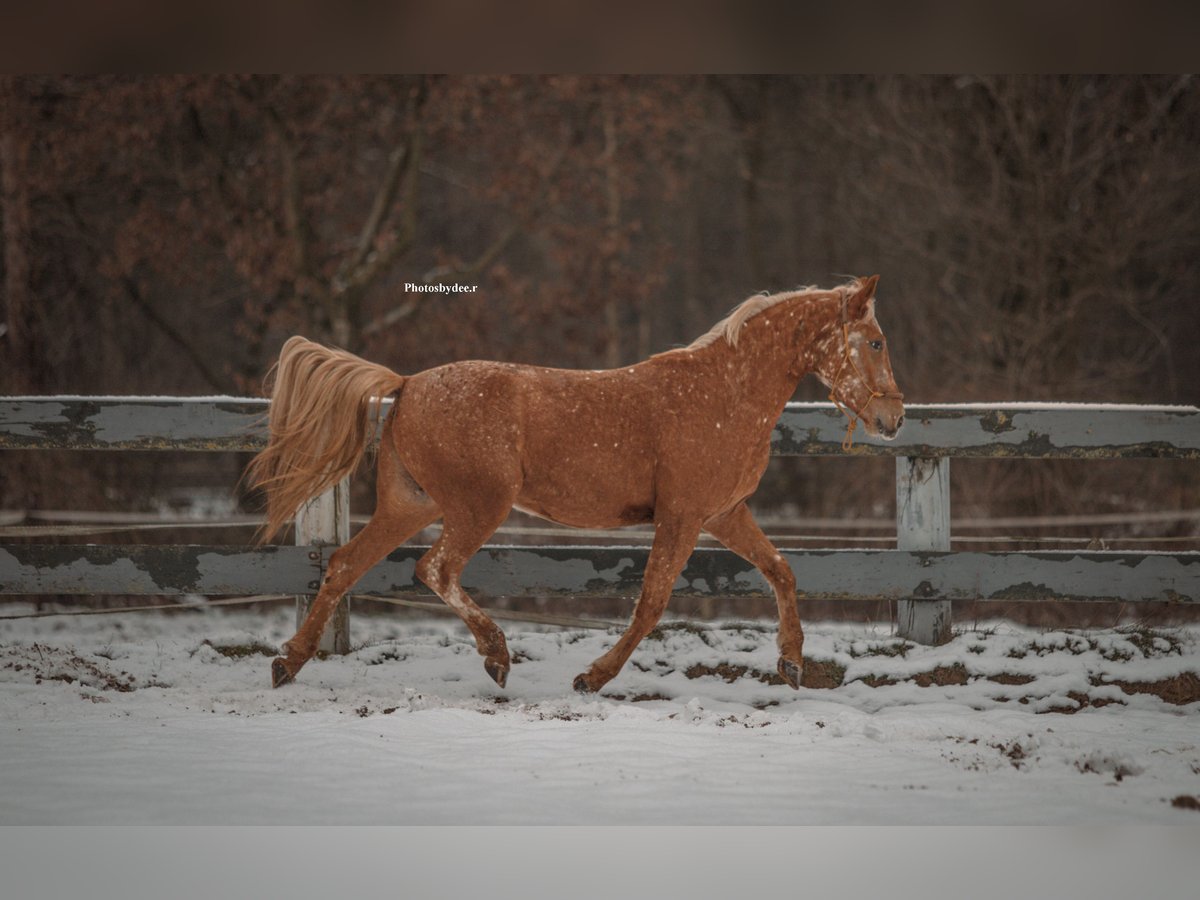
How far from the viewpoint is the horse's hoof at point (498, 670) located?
12.4ft

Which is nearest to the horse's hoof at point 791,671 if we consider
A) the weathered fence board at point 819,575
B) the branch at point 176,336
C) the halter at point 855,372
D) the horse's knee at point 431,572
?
the weathered fence board at point 819,575

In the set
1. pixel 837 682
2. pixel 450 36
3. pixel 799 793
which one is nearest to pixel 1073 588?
pixel 837 682

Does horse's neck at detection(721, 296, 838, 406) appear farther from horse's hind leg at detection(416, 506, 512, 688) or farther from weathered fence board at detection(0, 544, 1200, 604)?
horse's hind leg at detection(416, 506, 512, 688)

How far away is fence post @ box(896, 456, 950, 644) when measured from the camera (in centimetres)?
450

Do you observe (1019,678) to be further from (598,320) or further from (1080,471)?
(598,320)

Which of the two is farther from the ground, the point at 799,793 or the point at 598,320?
the point at 598,320

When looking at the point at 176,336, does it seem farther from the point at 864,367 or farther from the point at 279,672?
the point at 864,367

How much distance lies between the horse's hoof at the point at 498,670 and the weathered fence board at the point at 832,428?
1414 mm

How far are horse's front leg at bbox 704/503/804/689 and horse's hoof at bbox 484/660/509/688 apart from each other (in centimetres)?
89

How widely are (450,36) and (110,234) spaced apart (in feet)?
13.3

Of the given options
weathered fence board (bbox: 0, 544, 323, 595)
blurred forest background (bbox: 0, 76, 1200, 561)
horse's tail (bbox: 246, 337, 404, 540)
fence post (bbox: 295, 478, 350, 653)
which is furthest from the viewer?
blurred forest background (bbox: 0, 76, 1200, 561)

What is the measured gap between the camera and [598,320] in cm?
747

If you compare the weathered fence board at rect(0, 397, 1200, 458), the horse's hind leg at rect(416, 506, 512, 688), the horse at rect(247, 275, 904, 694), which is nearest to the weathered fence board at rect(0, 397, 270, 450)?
the weathered fence board at rect(0, 397, 1200, 458)

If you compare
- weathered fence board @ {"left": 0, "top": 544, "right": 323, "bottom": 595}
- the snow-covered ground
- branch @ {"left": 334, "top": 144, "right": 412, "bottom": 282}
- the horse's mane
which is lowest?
the snow-covered ground
